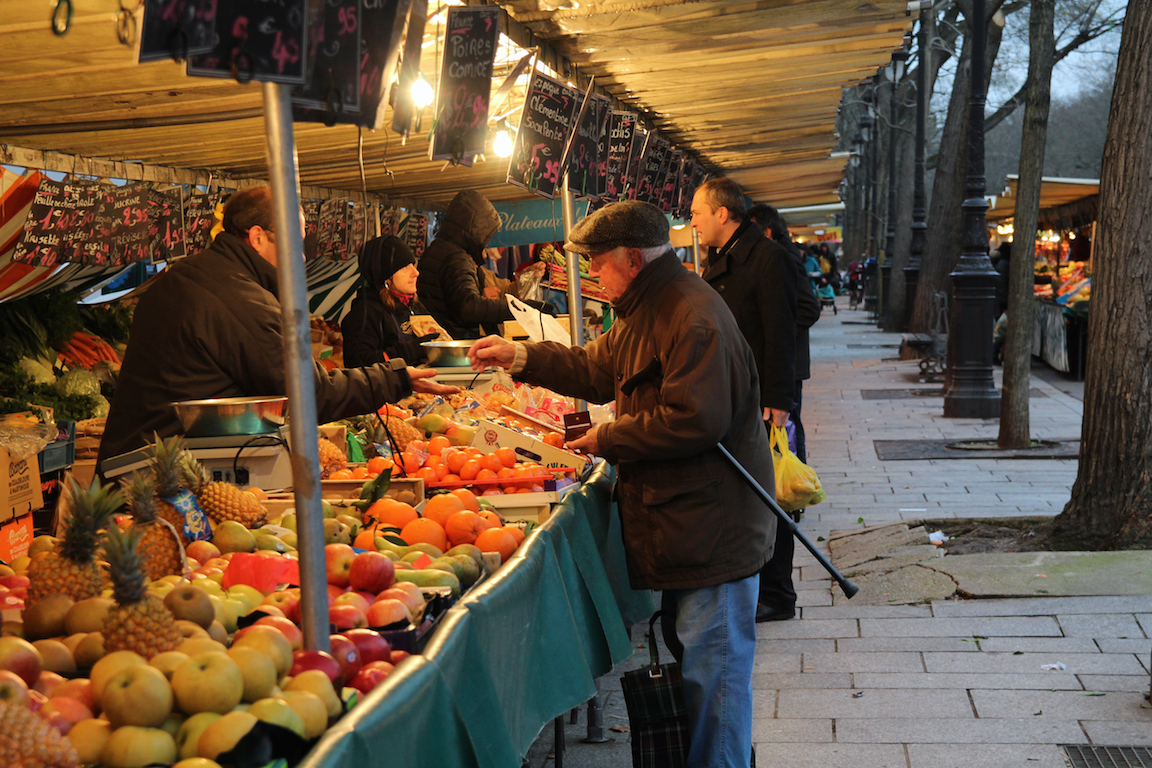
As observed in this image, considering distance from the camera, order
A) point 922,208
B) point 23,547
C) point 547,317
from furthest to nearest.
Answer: point 922,208, point 547,317, point 23,547

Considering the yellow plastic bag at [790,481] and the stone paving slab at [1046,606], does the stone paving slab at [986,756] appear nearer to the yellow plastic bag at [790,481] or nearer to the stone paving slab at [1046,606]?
the stone paving slab at [1046,606]

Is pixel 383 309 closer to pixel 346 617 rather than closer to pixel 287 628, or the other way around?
pixel 346 617

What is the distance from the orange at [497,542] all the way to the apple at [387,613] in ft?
2.77

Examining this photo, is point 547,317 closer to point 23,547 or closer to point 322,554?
point 23,547

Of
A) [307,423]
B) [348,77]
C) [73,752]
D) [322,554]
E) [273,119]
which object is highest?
[348,77]

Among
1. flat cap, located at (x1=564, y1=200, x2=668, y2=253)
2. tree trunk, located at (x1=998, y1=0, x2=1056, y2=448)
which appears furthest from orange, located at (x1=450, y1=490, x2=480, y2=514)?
tree trunk, located at (x1=998, y1=0, x2=1056, y2=448)

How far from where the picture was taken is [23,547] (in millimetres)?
6004

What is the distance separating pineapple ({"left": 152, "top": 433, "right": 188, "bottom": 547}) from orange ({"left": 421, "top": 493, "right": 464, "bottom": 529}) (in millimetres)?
934

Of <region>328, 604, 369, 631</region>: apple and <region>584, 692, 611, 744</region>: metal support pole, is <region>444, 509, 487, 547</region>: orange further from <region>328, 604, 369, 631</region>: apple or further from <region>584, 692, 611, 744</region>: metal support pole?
<region>584, 692, 611, 744</region>: metal support pole

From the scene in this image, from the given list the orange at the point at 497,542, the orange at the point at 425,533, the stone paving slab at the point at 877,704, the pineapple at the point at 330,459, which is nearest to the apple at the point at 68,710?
the orange at the point at 425,533

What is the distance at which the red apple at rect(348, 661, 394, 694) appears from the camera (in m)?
2.38

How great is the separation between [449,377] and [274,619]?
360 cm

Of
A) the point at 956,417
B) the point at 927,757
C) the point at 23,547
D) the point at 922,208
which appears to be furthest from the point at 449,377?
the point at 922,208

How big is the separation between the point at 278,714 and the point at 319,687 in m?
0.15
